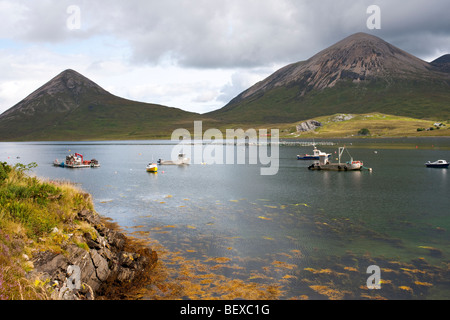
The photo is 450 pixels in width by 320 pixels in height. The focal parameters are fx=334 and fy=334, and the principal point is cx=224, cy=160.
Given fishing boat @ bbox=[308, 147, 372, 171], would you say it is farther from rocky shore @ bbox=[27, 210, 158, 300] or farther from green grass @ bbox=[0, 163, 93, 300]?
green grass @ bbox=[0, 163, 93, 300]

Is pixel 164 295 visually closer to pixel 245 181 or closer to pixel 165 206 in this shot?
pixel 165 206

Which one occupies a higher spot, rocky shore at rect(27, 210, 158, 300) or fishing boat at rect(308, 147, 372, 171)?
fishing boat at rect(308, 147, 372, 171)

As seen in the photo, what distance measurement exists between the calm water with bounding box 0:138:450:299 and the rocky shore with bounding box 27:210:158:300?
1.81 m

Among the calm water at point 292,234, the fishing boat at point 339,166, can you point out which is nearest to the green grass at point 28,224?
the calm water at point 292,234

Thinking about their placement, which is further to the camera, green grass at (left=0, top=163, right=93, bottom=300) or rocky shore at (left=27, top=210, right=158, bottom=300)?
rocky shore at (left=27, top=210, right=158, bottom=300)

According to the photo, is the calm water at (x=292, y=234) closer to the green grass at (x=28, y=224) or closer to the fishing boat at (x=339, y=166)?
the green grass at (x=28, y=224)

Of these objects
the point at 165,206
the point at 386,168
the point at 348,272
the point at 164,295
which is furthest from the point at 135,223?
the point at 386,168

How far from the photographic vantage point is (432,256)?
80.2 feet

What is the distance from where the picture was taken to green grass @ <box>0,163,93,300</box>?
13.9m

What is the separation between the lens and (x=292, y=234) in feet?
98.8

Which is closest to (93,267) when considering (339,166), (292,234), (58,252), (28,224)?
(58,252)

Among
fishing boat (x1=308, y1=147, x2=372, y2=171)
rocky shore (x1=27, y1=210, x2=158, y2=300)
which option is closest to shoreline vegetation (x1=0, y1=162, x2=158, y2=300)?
rocky shore (x1=27, y1=210, x2=158, y2=300)

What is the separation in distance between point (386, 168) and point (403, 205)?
47.0 metres

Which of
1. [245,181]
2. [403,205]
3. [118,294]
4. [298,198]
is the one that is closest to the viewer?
[118,294]
